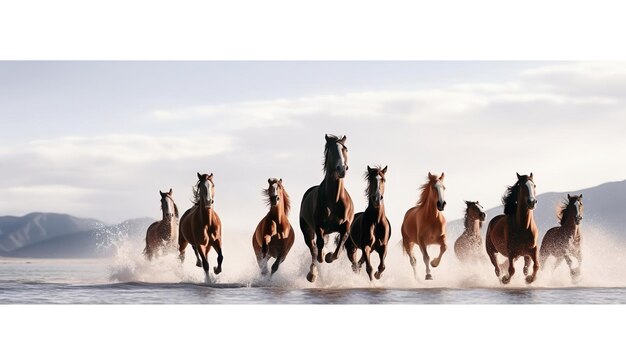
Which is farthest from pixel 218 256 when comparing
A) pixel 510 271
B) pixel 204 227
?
pixel 510 271

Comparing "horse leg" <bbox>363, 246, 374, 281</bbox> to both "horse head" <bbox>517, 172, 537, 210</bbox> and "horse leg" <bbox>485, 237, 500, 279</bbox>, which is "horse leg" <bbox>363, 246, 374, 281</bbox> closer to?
"horse leg" <bbox>485, 237, 500, 279</bbox>

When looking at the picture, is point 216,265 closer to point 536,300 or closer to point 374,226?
point 374,226

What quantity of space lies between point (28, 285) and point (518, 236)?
27.4 feet

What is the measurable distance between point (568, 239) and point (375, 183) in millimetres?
3912

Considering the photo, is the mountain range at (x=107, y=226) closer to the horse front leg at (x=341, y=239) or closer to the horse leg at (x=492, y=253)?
the horse leg at (x=492, y=253)

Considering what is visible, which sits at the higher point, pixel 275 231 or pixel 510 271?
pixel 275 231

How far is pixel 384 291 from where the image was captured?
18.3 m

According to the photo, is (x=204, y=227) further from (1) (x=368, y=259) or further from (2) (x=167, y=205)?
(1) (x=368, y=259)

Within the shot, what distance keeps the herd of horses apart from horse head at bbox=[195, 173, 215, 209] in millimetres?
15

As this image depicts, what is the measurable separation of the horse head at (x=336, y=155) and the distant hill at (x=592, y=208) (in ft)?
9.32

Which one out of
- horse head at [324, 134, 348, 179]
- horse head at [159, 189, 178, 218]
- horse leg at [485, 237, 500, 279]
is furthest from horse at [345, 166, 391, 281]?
horse head at [159, 189, 178, 218]

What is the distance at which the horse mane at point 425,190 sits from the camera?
62.8ft

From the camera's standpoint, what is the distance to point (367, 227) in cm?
1850

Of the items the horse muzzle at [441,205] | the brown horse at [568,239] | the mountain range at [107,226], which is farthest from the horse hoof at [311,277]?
the brown horse at [568,239]
